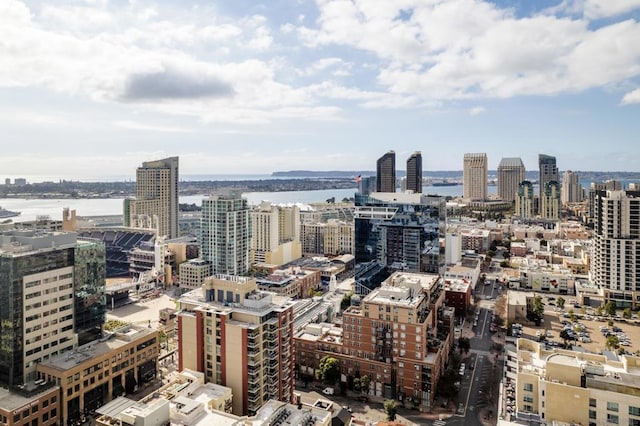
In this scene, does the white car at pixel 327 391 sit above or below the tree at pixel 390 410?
below

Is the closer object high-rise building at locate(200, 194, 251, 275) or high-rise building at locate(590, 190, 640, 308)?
high-rise building at locate(590, 190, 640, 308)

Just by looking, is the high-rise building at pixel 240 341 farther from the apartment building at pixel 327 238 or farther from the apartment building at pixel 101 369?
the apartment building at pixel 327 238

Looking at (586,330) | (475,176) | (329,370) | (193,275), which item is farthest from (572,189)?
(329,370)

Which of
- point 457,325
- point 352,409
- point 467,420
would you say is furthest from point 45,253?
point 457,325

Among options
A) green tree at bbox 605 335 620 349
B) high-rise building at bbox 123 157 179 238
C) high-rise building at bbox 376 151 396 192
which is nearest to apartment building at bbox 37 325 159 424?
green tree at bbox 605 335 620 349

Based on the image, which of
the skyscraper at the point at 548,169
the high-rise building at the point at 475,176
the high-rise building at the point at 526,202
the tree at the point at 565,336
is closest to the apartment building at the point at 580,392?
the tree at the point at 565,336

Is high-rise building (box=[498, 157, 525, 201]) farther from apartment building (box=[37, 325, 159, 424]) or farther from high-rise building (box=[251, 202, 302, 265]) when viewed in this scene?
apartment building (box=[37, 325, 159, 424])
